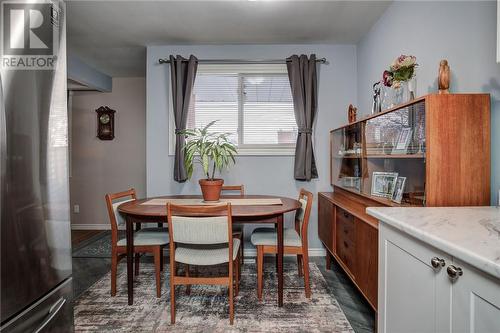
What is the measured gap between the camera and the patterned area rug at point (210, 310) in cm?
181

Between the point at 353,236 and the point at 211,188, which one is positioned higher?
the point at 211,188

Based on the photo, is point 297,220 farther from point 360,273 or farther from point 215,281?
point 215,281

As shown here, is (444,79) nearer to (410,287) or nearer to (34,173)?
(410,287)

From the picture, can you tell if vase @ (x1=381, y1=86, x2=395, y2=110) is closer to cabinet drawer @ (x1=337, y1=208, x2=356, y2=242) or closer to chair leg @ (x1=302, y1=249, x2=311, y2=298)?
cabinet drawer @ (x1=337, y1=208, x2=356, y2=242)

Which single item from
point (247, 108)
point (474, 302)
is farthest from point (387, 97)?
point (474, 302)

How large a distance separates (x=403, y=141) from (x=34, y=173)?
6.40 ft

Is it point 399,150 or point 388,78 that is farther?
point 388,78

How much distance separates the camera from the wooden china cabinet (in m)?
1.36

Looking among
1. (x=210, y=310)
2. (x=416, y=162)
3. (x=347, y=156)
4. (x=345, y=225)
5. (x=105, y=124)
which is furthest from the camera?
(x=105, y=124)

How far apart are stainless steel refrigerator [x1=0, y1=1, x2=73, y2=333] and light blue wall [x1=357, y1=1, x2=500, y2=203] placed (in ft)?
6.93

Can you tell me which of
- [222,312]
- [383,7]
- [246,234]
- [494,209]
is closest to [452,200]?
[494,209]

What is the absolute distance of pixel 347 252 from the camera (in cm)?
207

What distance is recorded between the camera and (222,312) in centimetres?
199

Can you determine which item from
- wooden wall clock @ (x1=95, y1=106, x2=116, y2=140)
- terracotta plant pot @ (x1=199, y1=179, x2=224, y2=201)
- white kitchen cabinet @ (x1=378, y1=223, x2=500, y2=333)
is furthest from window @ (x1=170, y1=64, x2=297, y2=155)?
white kitchen cabinet @ (x1=378, y1=223, x2=500, y2=333)
